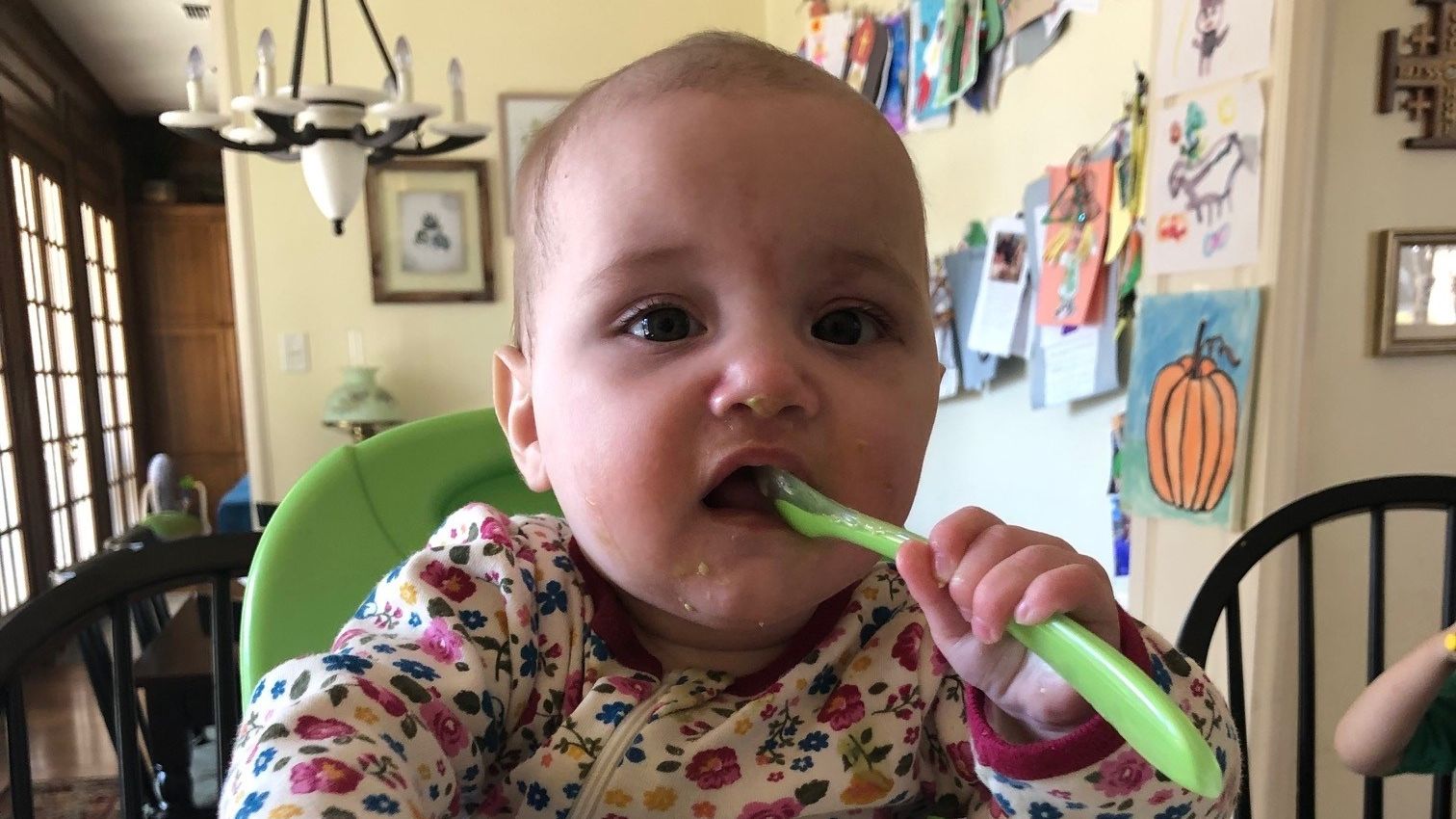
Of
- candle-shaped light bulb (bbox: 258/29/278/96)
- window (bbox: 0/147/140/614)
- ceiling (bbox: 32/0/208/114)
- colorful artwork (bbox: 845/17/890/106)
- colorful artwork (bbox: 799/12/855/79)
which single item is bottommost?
window (bbox: 0/147/140/614)

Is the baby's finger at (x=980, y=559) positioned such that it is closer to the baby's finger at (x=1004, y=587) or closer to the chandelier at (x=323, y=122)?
the baby's finger at (x=1004, y=587)

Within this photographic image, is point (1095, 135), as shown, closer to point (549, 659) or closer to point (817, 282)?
point (817, 282)

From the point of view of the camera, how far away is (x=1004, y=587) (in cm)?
42

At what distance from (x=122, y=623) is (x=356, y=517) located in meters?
0.22

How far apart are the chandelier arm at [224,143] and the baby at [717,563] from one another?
1.50 meters

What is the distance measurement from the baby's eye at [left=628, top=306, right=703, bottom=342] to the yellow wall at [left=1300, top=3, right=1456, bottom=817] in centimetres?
95

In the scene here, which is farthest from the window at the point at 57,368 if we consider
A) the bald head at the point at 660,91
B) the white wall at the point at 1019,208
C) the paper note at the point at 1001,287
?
the bald head at the point at 660,91

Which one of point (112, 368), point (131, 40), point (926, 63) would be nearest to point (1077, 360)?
point (926, 63)

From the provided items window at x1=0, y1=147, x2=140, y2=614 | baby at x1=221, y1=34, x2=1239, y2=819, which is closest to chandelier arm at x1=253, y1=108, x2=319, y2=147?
baby at x1=221, y1=34, x2=1239, y2=819

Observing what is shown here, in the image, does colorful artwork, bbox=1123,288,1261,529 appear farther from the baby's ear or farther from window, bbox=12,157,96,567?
window, bbox=12,157,96,567

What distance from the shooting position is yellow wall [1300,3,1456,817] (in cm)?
115

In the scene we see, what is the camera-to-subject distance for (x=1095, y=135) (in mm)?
1482

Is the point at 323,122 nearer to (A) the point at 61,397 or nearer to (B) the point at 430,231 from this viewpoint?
(B) the point at 430,231

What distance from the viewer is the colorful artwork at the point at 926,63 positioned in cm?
195
